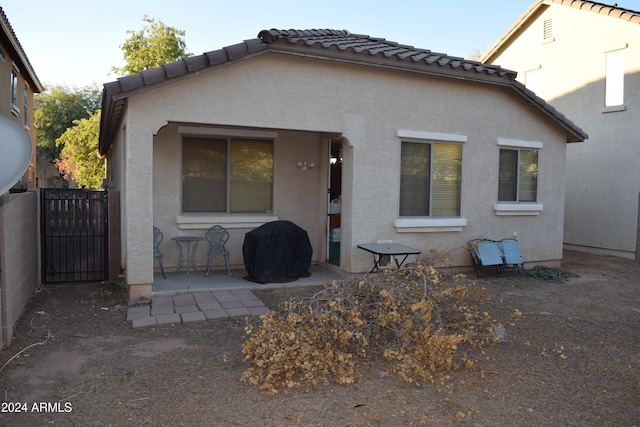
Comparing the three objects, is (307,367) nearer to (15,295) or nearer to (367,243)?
(15,295)

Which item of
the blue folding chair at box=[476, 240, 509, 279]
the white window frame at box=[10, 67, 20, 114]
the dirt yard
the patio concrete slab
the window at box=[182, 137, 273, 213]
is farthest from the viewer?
the white window frame at box=[10, 67, 20, 114]

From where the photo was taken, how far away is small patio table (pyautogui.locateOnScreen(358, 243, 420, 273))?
7863mm

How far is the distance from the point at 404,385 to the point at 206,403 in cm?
173

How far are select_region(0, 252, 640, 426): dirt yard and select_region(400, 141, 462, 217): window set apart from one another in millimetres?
3115

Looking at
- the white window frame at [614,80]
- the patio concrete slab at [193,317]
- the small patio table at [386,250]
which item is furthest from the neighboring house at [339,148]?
the white window frame at [614,80]

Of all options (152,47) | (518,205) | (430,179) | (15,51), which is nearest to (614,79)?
(518,205)

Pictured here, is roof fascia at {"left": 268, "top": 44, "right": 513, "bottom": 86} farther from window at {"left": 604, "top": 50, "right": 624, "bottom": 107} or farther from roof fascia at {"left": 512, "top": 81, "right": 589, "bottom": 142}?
window at {"left": 604, "top": 50, "right": 624, "bottom": 107}

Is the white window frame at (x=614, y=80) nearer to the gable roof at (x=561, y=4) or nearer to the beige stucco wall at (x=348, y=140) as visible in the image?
the gable roof at (x=561, y=4)

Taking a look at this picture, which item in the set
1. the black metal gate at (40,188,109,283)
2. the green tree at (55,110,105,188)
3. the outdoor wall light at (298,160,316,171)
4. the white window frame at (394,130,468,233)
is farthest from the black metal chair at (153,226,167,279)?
the green tree at (55,110,105,188)

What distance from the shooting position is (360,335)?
4645mm

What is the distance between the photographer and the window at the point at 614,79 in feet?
42.1

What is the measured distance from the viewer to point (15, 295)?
19.5ft

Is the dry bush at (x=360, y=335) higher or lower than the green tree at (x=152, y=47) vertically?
lower

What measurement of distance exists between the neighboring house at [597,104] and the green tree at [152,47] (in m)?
15.3
